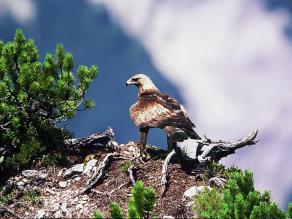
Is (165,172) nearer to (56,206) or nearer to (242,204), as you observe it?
(56,206)

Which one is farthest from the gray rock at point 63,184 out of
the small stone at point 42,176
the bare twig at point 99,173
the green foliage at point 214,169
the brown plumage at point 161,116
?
the green foliage at point 214,169

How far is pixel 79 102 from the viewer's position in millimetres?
16172

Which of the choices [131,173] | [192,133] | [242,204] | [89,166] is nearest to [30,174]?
[89,166]

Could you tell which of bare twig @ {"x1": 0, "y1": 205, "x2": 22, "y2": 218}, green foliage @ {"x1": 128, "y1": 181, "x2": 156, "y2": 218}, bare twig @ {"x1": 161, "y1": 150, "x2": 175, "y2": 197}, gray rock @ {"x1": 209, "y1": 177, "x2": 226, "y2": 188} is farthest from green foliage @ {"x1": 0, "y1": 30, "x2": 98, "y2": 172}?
green foliage @ {"x1": 128, "y1": 181, "x2": 156, "y2": 218}

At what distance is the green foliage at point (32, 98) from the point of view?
15219 millimetres

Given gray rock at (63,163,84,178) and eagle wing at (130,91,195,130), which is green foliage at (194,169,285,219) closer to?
eagle wing at (130,91,195,130)

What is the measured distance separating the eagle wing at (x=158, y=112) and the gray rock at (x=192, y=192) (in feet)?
5.40

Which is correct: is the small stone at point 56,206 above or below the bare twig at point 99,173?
below

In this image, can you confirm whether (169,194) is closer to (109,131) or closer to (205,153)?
(205,153)

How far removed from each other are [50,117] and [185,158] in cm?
441

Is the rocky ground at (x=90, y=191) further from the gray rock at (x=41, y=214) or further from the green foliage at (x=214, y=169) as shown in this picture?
the green foliage at (x=214, y=169)

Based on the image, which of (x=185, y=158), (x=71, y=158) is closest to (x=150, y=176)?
(x=185, y=158)

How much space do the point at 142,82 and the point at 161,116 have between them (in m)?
1.87

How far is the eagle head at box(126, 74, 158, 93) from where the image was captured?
1554 cm
